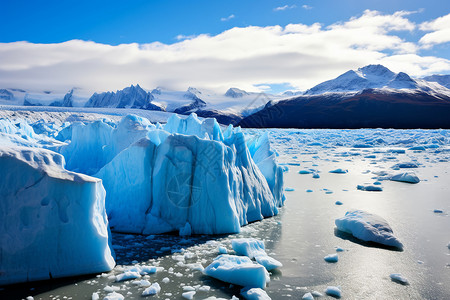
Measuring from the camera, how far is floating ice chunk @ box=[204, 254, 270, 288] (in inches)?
113

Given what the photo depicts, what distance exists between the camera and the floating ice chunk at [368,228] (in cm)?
403

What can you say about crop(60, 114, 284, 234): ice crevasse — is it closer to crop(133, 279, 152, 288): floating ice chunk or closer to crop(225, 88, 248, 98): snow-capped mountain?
crop(133, 279, 152, 288): floating ice chunk

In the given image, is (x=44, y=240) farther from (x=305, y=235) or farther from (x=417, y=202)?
(x=417, y=202)

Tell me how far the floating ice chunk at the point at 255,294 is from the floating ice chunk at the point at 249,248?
750mm

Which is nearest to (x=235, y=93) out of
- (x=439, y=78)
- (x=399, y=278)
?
(x=439, y=78)

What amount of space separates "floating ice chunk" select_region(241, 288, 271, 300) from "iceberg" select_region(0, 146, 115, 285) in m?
1.34

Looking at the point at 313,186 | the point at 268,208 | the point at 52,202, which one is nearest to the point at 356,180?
the point at 313,186

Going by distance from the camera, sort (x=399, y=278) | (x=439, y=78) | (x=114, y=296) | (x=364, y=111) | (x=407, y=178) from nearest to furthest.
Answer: (x=114, y=296) → (x=399, y=278) → (x=407, y=178) → (x=364, y=111) → (x=439, y=78)

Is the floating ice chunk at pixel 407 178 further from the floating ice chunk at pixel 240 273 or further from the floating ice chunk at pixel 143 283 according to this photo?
A: the floating ice chunk at pixel 143 283

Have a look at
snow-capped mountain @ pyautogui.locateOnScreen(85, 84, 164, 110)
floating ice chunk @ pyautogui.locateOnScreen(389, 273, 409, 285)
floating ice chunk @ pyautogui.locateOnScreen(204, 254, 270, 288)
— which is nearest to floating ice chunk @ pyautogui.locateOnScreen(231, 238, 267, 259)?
floating ice chunk @ pyautogui.locateOnScreen(204, 254, 270, 288)

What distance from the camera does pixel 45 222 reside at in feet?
9.92

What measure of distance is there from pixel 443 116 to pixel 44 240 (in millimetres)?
46239

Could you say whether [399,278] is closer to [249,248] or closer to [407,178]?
[249,248]

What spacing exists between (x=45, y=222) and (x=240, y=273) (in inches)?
71.2
